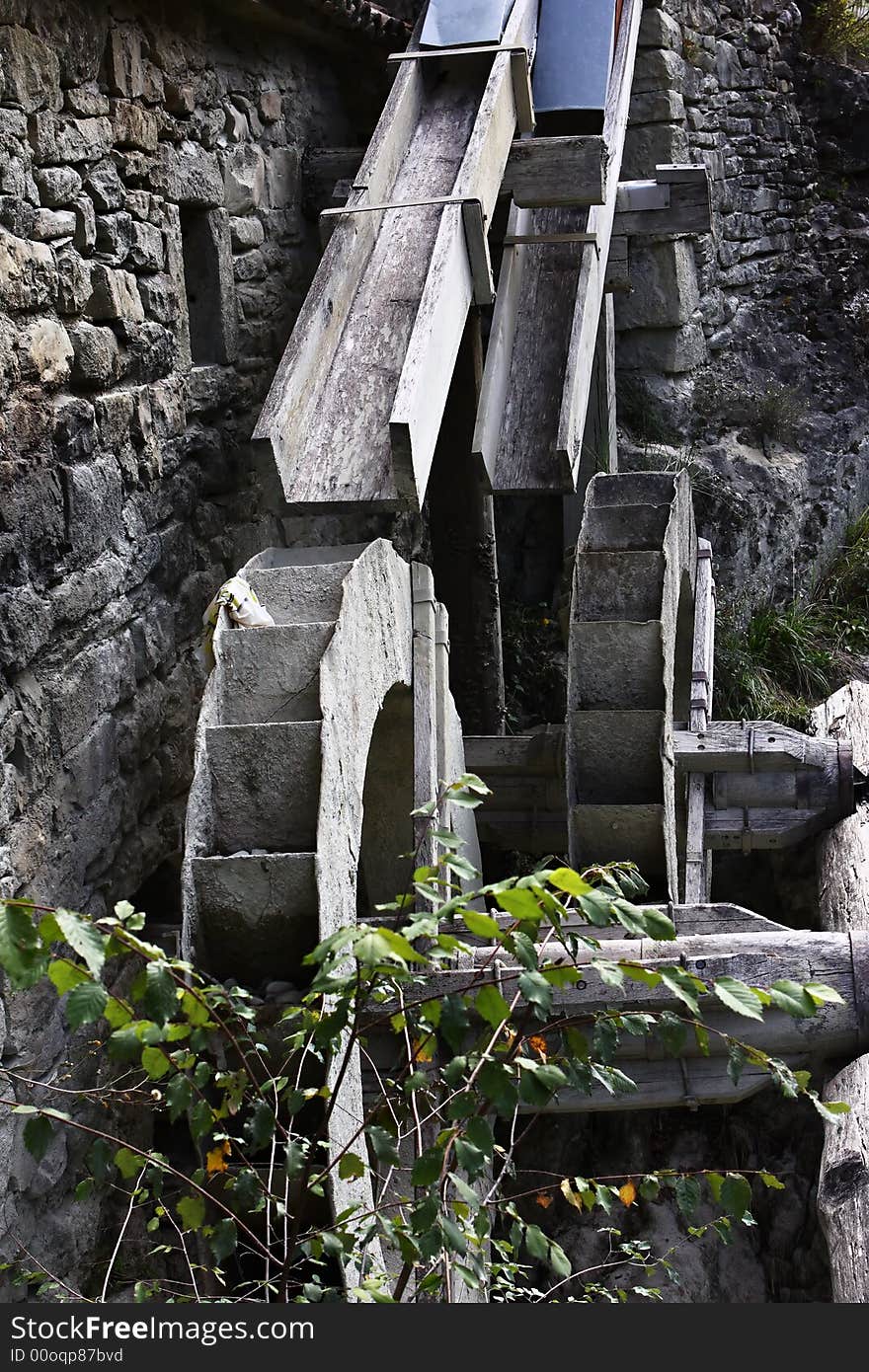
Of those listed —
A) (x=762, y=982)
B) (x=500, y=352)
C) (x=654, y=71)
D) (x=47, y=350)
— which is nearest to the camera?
(x=762, y=982)

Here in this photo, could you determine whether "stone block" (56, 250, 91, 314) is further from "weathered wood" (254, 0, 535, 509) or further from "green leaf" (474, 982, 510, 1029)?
"green leaf" (474, 982, 510, 1029)

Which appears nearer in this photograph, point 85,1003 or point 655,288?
point 85,1003

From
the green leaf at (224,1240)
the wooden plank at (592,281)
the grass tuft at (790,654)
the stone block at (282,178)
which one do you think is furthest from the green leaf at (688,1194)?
the grass tuft at (790,654)

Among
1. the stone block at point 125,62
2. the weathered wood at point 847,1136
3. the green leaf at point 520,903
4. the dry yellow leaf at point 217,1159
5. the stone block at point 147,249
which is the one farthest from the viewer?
the stone block at point 147,249

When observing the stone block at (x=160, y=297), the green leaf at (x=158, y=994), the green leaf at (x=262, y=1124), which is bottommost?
the green leaf at (x=262, y=1124)

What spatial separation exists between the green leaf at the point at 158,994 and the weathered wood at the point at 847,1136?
132cm

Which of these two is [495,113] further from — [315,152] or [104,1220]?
[104,1220]

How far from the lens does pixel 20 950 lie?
5.84 feet

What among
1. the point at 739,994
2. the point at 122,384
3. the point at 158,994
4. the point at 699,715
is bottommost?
the point at 699,715

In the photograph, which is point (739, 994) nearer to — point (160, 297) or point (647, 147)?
point (160, 297)

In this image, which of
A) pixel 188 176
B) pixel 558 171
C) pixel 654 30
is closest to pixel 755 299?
pixel 654 30

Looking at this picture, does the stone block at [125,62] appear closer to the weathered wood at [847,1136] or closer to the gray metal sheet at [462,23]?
the gray metal sheet at [462,23]

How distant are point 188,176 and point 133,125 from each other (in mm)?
393

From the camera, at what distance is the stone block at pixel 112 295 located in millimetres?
3803
